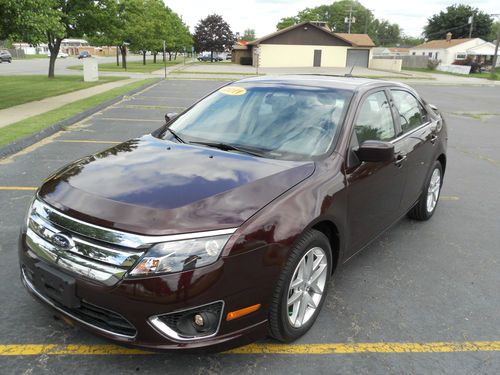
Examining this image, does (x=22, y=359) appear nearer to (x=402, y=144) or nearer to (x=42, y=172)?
(x=402, y=144)

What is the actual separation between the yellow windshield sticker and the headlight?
2.13m

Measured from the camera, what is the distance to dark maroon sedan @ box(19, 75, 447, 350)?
228 centimetres

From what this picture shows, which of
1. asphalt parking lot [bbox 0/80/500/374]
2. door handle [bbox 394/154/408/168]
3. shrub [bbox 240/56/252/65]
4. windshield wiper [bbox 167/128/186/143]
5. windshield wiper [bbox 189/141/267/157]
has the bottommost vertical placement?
asphalt parking lot [bbox 0/80/500/374]

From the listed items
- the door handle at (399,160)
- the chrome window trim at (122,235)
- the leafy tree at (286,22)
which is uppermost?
the leafy tree at (286,22)

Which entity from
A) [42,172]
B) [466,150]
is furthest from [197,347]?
[466,150]

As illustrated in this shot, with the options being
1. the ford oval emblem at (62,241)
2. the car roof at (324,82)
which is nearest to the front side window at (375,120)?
the car roof at (324,82)

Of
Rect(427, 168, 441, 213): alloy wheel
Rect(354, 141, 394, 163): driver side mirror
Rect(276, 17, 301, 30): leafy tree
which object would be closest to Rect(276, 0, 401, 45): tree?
Rect(276, 17, 301, 30): leafy tree

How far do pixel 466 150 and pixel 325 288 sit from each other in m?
7.92

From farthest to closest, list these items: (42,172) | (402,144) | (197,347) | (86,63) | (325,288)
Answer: (86,63), (42,172), (402,144), (325,288), (197,347)

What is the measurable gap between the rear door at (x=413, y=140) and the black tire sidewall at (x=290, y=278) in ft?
4.92

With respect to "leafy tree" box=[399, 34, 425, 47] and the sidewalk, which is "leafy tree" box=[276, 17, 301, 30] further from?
the sidewalk

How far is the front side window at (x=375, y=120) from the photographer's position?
3537 mm

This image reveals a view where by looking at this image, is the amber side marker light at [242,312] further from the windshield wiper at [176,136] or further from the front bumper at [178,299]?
the windshield wiper at [176,136]

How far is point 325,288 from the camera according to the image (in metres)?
3.11
